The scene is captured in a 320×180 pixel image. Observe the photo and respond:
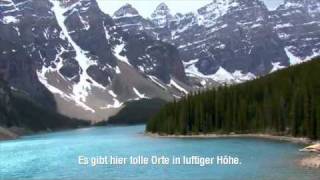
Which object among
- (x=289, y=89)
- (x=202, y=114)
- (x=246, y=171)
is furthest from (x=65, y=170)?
(x=202, y=114)

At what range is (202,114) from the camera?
196 m

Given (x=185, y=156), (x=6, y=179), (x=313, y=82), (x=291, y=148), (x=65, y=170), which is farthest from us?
(x=313, y=82)

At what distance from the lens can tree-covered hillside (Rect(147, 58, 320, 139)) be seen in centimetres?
14988

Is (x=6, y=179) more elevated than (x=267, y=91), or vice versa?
(x=267, y=91)

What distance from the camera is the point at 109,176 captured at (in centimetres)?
8288

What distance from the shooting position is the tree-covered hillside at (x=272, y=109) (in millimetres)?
149875

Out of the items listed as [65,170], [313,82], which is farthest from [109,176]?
[313,82]

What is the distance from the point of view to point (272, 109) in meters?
174

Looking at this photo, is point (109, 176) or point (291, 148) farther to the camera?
point (291, 148)

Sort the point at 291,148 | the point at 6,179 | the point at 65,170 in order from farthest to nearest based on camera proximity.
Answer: the point at 291,148 → the point at 65,170 → the point at 6,179

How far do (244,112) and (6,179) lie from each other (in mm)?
105634

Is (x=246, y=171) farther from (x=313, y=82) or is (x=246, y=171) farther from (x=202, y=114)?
(x=202, y=114)

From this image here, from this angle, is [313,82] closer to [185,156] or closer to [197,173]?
[185,156]

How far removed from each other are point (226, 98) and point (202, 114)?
834 cm
